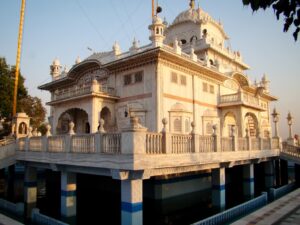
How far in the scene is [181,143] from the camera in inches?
445

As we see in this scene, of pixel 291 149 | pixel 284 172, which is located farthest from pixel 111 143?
pixel 284 172

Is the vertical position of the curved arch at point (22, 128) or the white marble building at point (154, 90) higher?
the white marble building at point (154, 90)

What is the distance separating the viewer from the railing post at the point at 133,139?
30.2ft

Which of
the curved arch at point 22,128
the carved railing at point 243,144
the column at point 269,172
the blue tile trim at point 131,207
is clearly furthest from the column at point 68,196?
the column at point 269,172

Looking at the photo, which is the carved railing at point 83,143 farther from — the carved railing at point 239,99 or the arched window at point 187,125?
the carved railing at point 239,99

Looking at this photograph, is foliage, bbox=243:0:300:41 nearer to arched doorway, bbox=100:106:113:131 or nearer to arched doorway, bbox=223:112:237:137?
arched doorway, bbox=100:106:113:131

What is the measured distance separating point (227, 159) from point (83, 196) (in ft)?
34.3

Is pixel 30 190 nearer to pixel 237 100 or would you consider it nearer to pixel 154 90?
pixel 154 90

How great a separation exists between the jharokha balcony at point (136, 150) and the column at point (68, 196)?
74 cm

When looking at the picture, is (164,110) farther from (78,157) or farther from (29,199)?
(29,199)

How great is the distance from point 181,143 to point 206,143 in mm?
2082

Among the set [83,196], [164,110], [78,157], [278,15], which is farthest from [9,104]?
[278,15]

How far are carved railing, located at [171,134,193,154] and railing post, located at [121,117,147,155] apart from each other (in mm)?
1834

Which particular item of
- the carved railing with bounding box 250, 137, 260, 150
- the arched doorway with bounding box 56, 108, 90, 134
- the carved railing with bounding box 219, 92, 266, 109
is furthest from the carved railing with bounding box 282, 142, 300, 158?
the arched doorway with bounding box 56, 108, 90, 134
